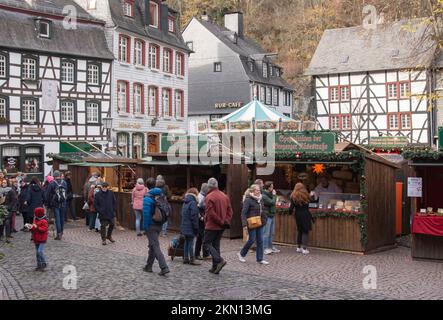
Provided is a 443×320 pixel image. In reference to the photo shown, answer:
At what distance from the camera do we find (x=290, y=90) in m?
56.0

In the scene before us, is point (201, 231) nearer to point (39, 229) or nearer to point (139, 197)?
point (39, 229)

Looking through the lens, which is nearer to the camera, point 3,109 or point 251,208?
point 251,208

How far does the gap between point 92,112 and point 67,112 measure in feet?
5.23

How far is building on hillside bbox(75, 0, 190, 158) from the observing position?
35.5 metres

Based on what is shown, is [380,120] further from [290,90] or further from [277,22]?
[277,22]

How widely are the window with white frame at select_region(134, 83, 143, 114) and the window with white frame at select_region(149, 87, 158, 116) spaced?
37.0 inches

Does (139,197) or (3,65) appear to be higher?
(3,65)

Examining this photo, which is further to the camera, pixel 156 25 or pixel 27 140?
pixel 156 25

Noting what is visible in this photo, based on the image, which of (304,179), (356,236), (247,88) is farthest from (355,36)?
(356,236)

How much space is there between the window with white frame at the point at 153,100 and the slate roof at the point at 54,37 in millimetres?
4589

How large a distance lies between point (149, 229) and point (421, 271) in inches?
205

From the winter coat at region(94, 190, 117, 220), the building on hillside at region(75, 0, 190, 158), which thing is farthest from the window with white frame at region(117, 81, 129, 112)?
the winter coat at region(94, 190, 117, 220)

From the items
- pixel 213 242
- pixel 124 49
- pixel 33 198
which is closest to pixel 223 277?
pixel 213 242

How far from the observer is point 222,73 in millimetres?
50344
